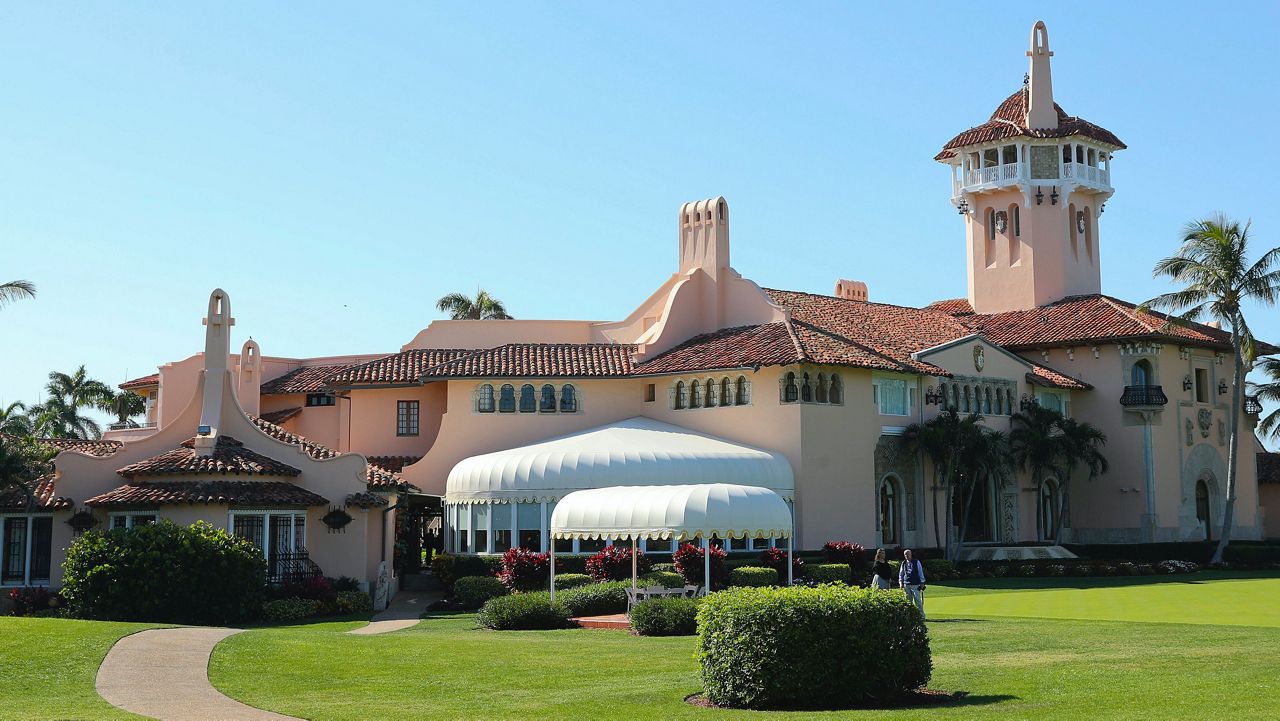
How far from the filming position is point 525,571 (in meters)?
41.0

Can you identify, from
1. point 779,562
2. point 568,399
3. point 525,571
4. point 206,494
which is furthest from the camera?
point 568,399

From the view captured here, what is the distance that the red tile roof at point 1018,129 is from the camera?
207 feet

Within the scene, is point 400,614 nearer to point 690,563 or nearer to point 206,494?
point 206,494

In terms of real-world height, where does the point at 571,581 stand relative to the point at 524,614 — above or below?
above

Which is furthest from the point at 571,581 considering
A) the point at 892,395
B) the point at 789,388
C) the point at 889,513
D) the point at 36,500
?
the point at 892,395

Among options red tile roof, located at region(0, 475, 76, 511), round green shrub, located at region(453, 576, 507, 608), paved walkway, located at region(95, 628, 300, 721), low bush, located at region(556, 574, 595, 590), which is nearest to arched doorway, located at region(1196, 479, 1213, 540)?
low bush, located at region(556, 574, 595, 590)

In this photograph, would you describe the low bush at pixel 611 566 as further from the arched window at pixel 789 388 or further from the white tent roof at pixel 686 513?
the arched window at pixel 789 388

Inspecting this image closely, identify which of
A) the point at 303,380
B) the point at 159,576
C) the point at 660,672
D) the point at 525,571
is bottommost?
the point at 660,672

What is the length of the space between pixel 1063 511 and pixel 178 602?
3502 cm

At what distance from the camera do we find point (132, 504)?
38000 millimetres

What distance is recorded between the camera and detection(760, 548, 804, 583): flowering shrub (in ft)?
137

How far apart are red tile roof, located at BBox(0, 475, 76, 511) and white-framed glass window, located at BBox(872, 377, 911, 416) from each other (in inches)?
1001

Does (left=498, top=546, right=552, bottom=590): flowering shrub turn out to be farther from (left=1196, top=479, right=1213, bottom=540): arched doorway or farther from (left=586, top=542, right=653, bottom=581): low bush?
(left=1196, top=479, right=1213, bottom=540): arched doorway

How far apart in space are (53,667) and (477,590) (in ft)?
61.7
